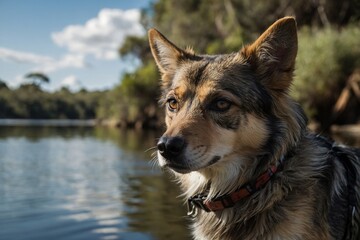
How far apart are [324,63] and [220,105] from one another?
26.9m

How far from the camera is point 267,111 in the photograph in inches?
151

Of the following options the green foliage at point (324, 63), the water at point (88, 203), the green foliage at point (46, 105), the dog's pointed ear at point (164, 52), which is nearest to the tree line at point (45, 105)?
the green foliage at point (46, 105)

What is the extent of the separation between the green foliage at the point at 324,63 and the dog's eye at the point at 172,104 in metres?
25.0

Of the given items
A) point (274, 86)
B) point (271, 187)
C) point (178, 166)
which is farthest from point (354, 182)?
point (178, 166)

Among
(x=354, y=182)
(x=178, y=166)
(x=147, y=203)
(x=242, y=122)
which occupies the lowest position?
(x=147, y=203)

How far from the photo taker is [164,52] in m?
4.71

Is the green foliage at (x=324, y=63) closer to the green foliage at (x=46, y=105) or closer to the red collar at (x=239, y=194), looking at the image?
the red collar at (x=239, y=194)

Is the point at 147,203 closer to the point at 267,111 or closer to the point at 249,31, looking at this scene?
the point at 267,111

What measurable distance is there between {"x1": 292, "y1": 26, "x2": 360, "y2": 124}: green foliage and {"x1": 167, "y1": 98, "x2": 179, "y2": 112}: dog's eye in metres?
25.0

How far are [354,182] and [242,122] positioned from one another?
3.96ft

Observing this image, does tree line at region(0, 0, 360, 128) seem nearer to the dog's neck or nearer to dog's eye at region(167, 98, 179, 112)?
dog's eye at region(167, 98, 179, 112)

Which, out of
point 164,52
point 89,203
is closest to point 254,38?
point 89,203

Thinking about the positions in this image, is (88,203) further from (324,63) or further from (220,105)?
(324,63)

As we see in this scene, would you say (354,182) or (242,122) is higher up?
(242,122)
